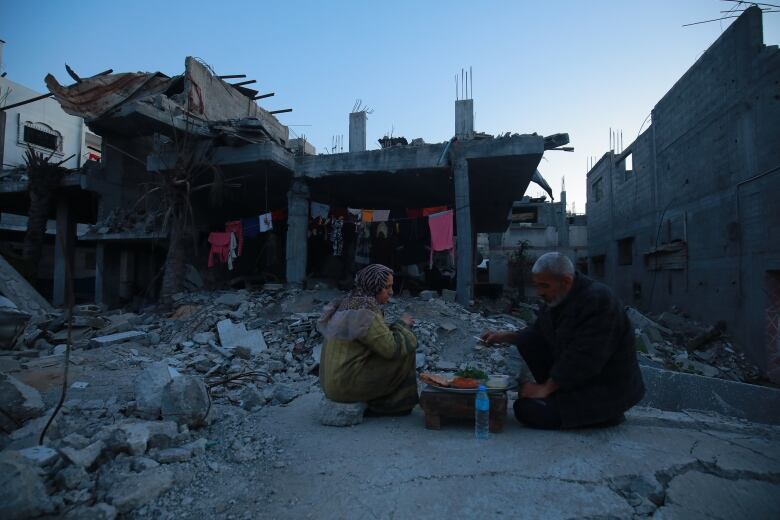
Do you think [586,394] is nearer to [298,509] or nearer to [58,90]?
[298,509]

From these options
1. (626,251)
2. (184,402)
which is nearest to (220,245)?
(184,402)

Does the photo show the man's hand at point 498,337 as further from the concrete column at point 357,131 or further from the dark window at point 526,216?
the dark window at point 526,216

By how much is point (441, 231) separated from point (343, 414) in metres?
7.26

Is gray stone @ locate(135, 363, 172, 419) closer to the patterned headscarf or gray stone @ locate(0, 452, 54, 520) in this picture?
gray stone @ locate(0, 452, 54, 520)

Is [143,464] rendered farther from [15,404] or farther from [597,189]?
[597,189]

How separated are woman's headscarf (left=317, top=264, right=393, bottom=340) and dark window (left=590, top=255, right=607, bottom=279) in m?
18.3

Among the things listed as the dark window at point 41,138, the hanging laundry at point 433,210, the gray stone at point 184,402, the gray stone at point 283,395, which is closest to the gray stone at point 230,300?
the hanging laundry at point 433,210

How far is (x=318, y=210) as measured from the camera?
429 inches

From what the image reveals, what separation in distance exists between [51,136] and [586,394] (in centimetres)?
2893

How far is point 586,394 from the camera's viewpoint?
2.76 meters

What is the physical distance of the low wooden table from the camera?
290 centimetres

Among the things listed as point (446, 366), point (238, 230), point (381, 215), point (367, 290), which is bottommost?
point (446, 366)

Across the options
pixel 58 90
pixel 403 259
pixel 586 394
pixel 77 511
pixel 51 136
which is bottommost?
pixel 77 511

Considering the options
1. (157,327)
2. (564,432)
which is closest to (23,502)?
(564,432)
